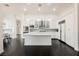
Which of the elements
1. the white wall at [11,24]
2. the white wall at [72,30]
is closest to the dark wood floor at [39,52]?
the white wall at [72,30]

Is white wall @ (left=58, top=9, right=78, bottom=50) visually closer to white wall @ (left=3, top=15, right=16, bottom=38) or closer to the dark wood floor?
the dark wood floor

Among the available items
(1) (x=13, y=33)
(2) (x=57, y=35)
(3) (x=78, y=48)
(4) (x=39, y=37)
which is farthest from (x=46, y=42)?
(1) (x=13, y=33)

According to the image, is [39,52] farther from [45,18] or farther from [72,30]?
[45,18]

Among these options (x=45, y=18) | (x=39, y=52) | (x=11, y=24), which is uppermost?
(x=45, y=18)

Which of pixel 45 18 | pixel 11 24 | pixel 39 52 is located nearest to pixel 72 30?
pixel 39 52

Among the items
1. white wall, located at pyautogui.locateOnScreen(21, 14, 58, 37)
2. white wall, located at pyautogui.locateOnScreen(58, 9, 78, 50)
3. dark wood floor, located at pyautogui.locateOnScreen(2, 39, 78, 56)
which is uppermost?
white wall, located at pyautogui.locateOnScreen(21, 14, 58, 37)

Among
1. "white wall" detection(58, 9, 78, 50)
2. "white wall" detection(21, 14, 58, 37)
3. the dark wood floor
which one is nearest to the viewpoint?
the dark wood floor

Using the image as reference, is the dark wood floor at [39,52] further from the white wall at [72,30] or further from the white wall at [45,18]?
the white wall at [45,18]

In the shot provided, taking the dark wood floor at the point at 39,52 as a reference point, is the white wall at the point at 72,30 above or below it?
above

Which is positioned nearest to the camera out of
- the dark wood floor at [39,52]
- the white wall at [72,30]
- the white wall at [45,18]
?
the dark wood floor at [39,52]

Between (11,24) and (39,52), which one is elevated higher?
(11,24)

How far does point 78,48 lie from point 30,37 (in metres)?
3.18

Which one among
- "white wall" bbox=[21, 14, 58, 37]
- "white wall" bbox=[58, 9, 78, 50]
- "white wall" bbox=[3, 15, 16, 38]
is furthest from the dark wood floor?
"white wall" bbox=[3, 15, 16, 38]

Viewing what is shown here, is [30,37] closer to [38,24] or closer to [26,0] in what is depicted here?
[38,24]
